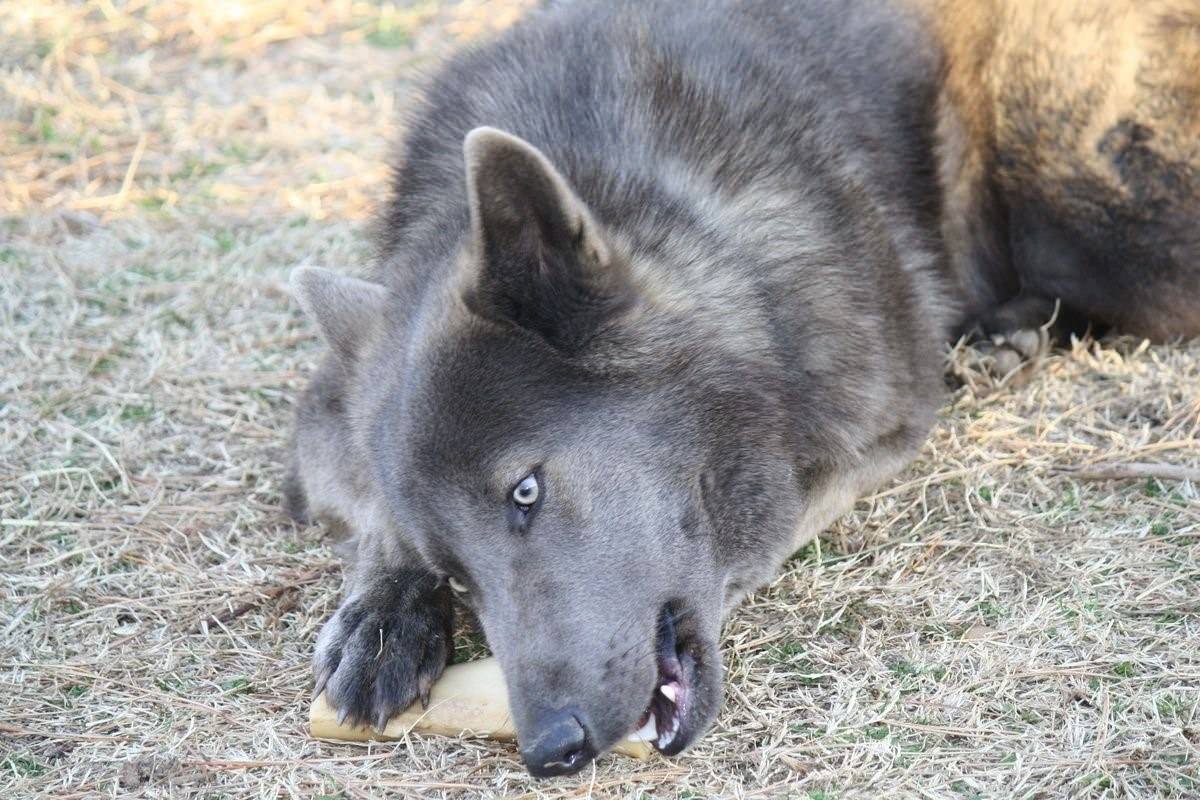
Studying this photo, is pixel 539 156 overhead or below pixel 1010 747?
overhead

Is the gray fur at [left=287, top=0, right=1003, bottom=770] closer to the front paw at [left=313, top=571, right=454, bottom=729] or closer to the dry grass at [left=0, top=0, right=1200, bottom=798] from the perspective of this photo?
the front paw at [left=313, top=571, right=454, bottom=729]

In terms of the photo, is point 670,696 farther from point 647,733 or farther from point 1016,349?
point 1016,349

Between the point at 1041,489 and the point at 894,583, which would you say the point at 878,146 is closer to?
the point at 1041,489

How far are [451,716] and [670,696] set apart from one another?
528 mm

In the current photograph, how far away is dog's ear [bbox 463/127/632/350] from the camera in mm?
2734

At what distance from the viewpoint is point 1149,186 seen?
4188 mm

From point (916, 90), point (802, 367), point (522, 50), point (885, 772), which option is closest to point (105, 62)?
point (522, 50)

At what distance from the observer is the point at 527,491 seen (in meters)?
2.94

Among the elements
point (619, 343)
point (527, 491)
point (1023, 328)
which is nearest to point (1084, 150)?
point (1023, 328)

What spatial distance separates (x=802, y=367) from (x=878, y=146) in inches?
39.5

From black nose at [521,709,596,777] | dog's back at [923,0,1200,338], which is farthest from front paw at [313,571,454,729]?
dog's back at [923,0,1200,338]

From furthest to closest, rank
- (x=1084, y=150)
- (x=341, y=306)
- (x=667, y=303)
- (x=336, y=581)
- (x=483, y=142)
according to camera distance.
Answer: (x=1084, y=150) < (x=336, y=581) < (x=341, y=306) < (x=667, y=303) < (x=483, y=142)

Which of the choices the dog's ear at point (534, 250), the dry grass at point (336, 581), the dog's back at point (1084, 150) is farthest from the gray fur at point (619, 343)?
the dog's back at point (1084, 150)

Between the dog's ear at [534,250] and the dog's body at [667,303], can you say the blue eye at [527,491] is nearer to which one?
the dog's body at [667,303]
